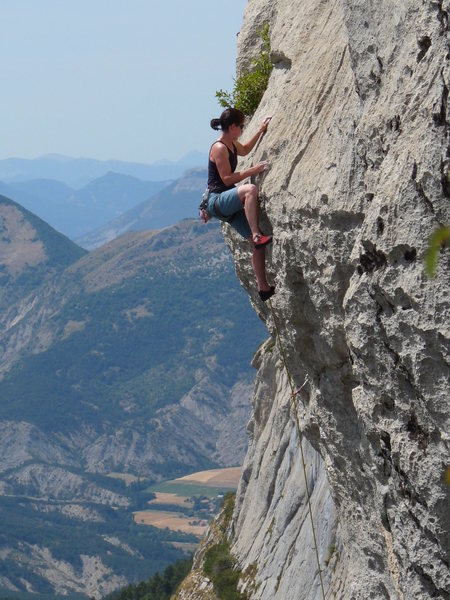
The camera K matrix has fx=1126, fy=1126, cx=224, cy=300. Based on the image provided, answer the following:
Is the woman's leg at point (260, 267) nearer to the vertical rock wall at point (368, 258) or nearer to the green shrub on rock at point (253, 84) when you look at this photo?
the vertical rock wall at point (368, 258)

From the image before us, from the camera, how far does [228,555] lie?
143ft

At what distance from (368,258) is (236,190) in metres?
3.20

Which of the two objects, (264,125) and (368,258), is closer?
(368,258)

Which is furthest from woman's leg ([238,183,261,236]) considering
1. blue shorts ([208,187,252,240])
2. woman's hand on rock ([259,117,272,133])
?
woman's hand on rock ([259,117,272,133])

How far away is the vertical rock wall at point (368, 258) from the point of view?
9.12m

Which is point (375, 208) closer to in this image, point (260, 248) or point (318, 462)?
point (260, 248)

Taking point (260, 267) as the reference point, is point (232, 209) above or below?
above

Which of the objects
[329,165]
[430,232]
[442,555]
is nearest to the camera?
A: [430,232]

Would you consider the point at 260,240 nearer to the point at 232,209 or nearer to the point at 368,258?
the point at 232,209

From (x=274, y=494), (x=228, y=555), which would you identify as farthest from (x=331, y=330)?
(x=228, y=555)

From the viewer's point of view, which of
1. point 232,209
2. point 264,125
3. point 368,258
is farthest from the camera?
point 264,125

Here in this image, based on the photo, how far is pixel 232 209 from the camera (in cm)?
1298

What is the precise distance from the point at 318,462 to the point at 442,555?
71.2 ft

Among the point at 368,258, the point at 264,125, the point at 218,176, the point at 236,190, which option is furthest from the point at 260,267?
the point at 368,258
